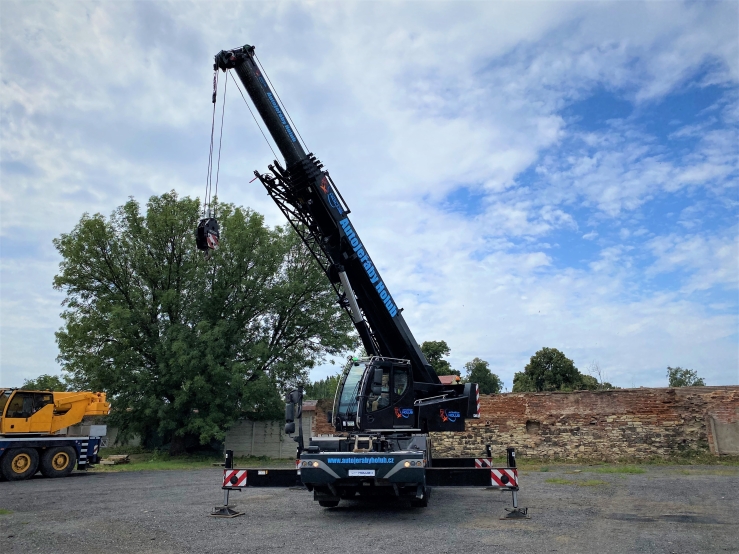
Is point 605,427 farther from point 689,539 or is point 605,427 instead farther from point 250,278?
point 250,278

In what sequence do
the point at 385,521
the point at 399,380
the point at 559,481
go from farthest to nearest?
the point at 559,481 < the point at 399,380 < the point at 385,521

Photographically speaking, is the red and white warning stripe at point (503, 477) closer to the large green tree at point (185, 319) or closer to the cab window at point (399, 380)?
the cab window at point (399, 380)

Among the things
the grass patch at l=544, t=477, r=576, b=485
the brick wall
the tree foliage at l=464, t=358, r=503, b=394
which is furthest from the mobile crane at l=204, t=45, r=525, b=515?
the tree foliage at l=464, t=358, r=503, b=394

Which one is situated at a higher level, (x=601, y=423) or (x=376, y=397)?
(x=376, y=397)

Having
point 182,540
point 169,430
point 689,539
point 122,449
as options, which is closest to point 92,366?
point 169,430

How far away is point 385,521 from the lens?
27.7 ft

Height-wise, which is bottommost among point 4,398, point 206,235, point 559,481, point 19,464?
point 559,481

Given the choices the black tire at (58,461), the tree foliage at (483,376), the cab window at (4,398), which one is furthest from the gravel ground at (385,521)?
the tree foliage at (483,376)

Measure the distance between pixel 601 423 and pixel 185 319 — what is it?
17353 millimetres

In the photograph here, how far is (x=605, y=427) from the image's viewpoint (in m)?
19.6

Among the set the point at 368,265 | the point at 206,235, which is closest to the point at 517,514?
the point at 368,265

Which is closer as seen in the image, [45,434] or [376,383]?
[376,383]

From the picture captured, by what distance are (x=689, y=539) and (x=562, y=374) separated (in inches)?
1359

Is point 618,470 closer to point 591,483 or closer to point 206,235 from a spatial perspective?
point 591,483
